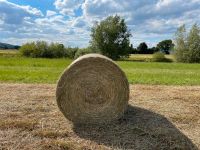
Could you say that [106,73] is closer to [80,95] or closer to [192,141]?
[80,95]

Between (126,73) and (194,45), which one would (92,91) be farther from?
(194,45)

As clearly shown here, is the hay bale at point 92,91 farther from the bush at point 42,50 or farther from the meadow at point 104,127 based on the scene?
the bush at point 42,50

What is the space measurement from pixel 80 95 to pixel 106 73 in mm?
696

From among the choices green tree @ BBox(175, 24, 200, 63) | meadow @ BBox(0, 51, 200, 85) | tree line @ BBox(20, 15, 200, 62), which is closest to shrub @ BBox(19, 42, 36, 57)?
tree line @ BBox(20, 15, 200, 62)

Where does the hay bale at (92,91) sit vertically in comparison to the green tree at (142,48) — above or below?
above

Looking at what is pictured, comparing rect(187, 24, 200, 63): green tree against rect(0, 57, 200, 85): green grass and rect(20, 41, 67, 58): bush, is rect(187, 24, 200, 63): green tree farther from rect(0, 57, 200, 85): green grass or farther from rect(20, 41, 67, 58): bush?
rect(0, 57, 200, 85): green grass

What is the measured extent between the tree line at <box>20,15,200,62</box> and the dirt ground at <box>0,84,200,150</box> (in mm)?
43126

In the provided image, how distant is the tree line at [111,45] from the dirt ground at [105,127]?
43126 millimetres

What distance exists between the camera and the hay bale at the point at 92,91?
7219mm

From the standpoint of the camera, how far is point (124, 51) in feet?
184

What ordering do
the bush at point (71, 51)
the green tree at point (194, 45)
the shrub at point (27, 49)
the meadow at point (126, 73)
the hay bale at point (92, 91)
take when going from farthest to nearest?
the bush at point (71, 51) → the shrub at point (27, 49) → the green tree at point (194, 45) → the meadow at point (126, 73) → the hay bale at point (92, 91)

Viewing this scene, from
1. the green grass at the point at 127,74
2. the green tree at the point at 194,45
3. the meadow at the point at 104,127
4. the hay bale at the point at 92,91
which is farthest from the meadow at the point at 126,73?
the green tree at the point at 194,45

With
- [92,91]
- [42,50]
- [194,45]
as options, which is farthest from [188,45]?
[92,91]

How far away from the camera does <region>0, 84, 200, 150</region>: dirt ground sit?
6.08m
